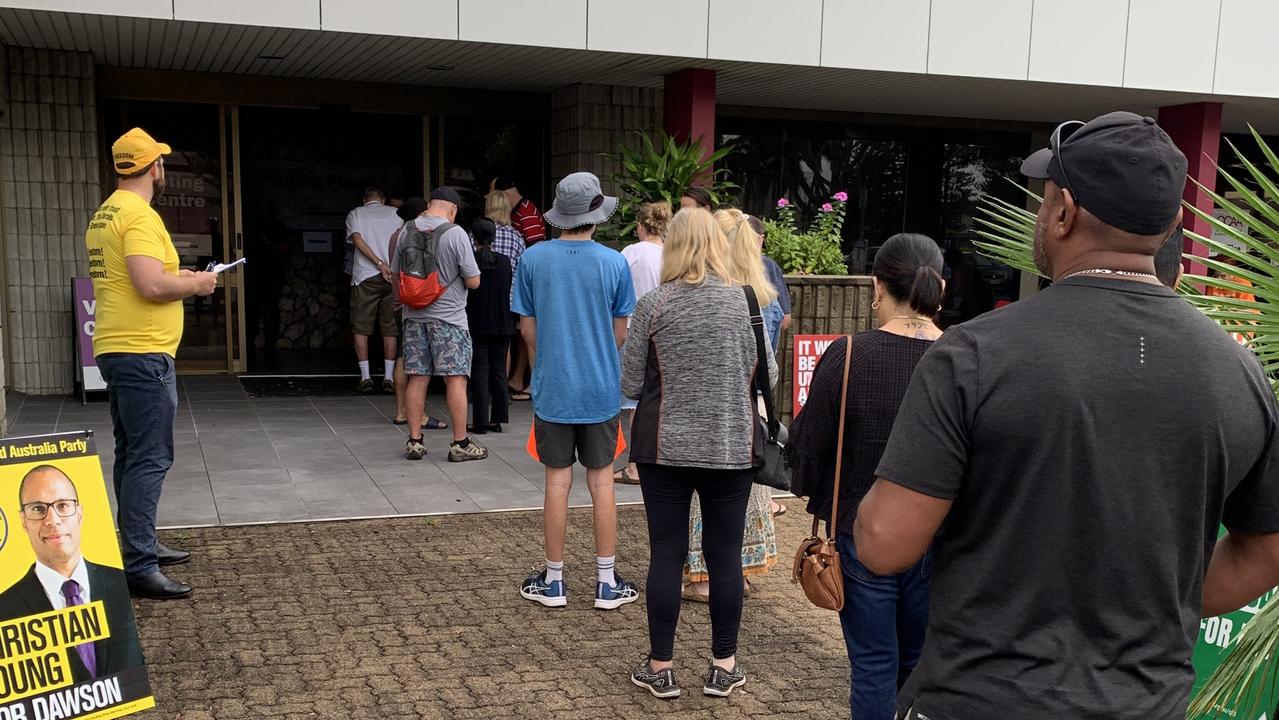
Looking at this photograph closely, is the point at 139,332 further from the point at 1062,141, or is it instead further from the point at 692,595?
the point at 1062,141

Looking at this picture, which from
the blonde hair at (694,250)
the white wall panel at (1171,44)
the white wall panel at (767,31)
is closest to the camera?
the blonde hair at (694,250)

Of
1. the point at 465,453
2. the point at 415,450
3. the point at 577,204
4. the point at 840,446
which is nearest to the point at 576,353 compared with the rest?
the point at 577,204

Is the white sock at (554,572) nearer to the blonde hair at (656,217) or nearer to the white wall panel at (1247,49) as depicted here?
the blonde hair at (656,217)

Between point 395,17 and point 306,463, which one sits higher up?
point 395,17

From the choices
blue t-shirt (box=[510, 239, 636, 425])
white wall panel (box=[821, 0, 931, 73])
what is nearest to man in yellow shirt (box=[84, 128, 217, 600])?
blue t-shirt (box=[510, 239, 636, 425])

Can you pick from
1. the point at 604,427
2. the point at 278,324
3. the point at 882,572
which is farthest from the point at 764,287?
the point at 278,324

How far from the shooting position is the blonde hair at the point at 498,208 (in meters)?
9.16

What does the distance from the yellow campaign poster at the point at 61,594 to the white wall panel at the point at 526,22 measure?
5.85 m

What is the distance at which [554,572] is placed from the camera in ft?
17.1

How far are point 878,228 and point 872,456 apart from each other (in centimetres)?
1179

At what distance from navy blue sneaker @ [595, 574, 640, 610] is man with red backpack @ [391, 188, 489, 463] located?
9.35ft

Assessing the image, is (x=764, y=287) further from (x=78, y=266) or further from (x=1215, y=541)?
(x=78, y=266)

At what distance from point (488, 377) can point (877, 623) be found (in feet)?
19.7

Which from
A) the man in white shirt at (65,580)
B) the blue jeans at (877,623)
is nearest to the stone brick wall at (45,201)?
the man in white shirt at (65,580)
